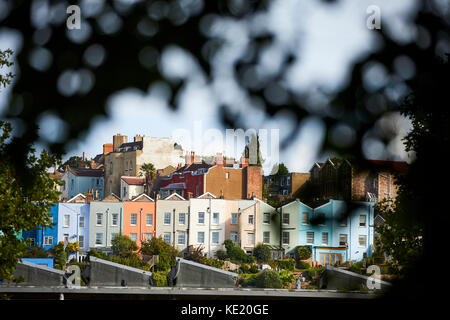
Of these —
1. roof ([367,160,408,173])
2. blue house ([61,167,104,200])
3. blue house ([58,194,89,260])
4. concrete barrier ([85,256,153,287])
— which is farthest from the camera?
blue house ([61,167,104,200])

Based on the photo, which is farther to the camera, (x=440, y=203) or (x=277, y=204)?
(x=277, y=204)

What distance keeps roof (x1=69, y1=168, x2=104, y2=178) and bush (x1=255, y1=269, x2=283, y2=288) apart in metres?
12.9

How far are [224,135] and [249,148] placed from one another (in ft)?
0.29

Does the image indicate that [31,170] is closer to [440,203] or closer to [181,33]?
[181,33]

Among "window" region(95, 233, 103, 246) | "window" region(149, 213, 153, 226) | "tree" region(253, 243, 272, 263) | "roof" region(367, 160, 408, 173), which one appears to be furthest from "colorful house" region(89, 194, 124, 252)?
"roof" region(367, 160, 408, 173)

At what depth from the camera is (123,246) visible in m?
36.3


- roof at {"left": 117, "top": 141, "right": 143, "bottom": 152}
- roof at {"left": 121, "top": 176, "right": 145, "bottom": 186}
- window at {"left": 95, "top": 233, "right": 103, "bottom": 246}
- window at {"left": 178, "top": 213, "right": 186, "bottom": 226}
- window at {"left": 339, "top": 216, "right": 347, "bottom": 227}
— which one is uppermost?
roof at {"left": 117, "top": 141, "right": 143, "bottom": 152}

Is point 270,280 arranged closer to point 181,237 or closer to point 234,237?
point 234,237

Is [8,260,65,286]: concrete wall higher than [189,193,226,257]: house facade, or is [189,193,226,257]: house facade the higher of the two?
[189,193,226,257]: house facade

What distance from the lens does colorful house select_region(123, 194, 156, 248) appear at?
36062 millimetres

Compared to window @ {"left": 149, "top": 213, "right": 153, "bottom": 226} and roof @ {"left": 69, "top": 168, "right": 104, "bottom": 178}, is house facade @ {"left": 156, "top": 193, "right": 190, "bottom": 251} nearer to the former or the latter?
window @ {"left": 149, "top": 213, "right": 153, "bottom": 226}

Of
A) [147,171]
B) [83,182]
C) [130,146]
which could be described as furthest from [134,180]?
[83,182]

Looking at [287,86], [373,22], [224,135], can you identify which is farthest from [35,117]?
[373,22]

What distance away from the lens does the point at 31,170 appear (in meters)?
1.40
